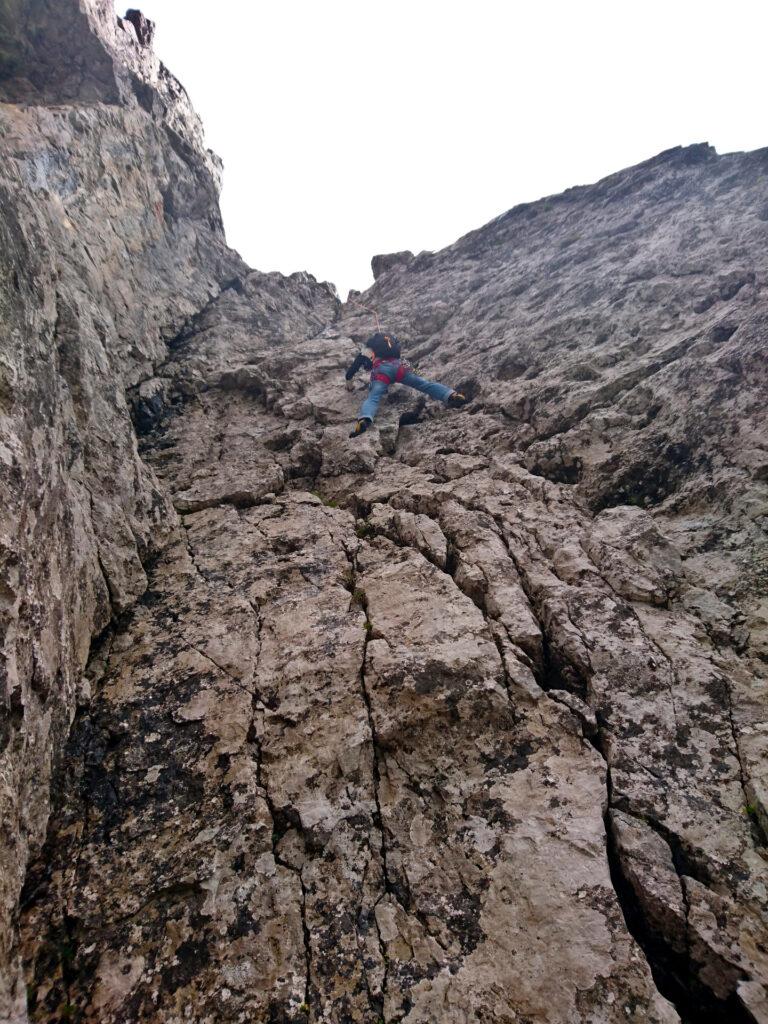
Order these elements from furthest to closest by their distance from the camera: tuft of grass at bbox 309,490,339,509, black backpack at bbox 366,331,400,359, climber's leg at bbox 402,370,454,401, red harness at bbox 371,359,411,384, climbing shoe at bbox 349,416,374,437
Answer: black backpack at bbox 366,331,400,359, red harness at bbox 371,359,411,384, climber's leg at bbox 402,370,454,401, climbing shoe at bbox 349,416,374,437, tuft of grass at bbox 309,490,339,509

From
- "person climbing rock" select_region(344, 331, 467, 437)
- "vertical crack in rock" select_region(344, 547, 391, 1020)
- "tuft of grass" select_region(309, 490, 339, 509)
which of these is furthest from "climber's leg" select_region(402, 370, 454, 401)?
"vertical crack in rock" select_region(344, 547, 391, 1020)

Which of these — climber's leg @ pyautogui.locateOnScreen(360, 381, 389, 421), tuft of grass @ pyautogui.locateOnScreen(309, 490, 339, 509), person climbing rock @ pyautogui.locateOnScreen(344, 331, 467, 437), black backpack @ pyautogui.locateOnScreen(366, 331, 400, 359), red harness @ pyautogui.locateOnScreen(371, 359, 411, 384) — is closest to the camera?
tuft of grass @ pyautogui.locateOnScreen(309, 490, 339, 509)

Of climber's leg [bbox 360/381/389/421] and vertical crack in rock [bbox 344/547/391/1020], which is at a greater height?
climber's leg [bbox 360/381/389/421]

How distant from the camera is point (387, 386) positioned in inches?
A: 627

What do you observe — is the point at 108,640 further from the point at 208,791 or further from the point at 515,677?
the point at 515,677

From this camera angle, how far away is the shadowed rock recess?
4.74m

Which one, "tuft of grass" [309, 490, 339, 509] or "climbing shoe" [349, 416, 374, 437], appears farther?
"climbing shoe" [349, 416, 374, 437]

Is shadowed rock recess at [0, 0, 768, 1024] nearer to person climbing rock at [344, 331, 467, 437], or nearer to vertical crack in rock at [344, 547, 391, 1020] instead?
vertical crack in rock at [344, 547, 391, 1020]

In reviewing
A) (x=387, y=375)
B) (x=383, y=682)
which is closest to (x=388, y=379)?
(x=387, y=375)

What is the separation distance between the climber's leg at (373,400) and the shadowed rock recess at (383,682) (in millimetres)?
Answer: 762

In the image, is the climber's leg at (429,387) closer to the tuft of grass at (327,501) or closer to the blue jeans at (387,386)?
the blue jeans at (387,386)

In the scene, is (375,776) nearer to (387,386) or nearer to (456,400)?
(456,400)

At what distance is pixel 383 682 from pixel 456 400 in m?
10.1

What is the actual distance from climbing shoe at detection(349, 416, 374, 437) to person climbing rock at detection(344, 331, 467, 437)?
21 cm
